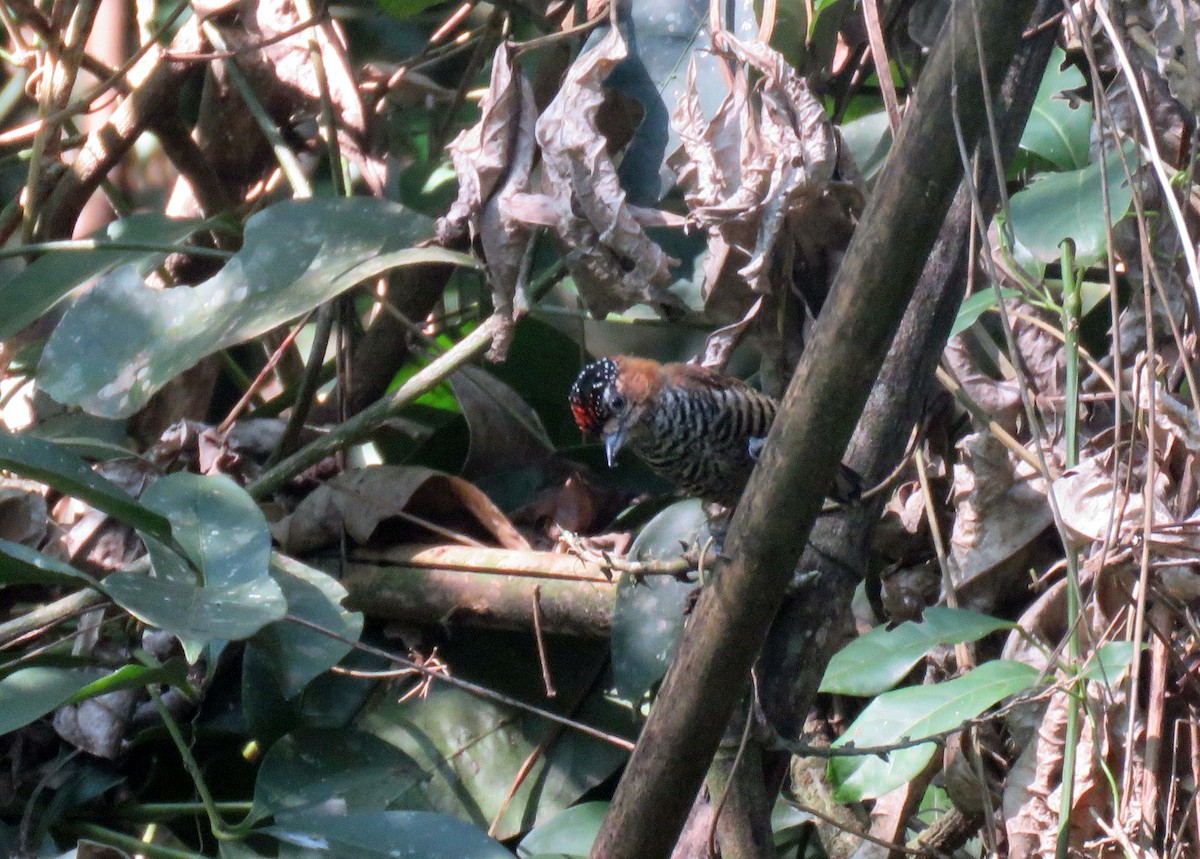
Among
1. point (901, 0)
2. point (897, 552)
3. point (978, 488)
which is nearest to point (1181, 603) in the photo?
point (978, 488)

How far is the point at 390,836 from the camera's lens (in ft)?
7.14

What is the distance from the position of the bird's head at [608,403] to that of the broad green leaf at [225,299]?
0.42 m

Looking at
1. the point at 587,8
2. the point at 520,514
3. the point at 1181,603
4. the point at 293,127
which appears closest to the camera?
the point at 1181,603

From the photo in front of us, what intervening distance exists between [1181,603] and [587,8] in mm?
1728

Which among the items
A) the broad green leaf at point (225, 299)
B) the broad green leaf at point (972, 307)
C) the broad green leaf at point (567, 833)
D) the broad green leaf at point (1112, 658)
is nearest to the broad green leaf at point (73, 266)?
the broad green leaf at point (225, 299)

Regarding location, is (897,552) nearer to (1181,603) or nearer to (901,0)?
(1181,603)

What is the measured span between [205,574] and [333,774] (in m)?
0.61

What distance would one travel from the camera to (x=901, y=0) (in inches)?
102

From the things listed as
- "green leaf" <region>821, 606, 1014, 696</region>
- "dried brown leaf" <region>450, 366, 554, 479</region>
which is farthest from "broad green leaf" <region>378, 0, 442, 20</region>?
"green leaf" <region>821, 606, 1014, 696</region>

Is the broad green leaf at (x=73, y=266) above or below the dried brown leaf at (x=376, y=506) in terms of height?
above

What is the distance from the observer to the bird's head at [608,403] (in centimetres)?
272

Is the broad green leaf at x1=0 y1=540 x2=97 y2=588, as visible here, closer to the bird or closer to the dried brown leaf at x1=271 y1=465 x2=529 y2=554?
the dried brown leaf at x1=271 y1=465 x2=529 y2=554

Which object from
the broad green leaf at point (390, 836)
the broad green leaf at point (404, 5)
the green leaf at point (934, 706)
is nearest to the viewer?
the green leaf at point (934, 706)

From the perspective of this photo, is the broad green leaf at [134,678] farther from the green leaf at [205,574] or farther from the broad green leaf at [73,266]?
the broad green leaf at [73,266]
